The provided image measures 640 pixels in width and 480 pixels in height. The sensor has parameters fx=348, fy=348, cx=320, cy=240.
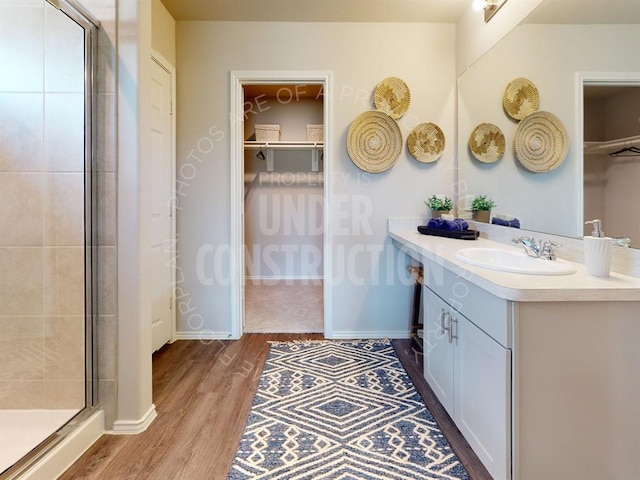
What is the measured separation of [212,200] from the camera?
9.28 ft

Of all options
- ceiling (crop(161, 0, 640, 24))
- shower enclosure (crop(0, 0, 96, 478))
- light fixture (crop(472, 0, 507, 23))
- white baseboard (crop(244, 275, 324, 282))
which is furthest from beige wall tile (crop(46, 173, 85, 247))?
white baseboard (crop(244, 275, 324, 282))

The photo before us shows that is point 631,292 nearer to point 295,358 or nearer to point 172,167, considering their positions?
point 295,358

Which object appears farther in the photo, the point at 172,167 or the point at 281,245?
the point at 281,245

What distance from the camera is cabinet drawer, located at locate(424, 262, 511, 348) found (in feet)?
3.91

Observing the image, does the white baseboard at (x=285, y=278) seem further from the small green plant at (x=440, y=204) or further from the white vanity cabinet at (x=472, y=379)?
the white vanity cabinet at (x=472, y=379)

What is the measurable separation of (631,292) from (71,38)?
2.44 metres

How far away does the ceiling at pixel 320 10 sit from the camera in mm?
2498

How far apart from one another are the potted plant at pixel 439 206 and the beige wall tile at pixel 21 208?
2.46 m

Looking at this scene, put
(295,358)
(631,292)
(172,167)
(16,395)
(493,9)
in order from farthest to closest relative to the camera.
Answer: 1. (172,167)
2. (295,358)
3. (493,9)
4. (16,395)
5. (631,292)

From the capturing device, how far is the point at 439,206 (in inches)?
107

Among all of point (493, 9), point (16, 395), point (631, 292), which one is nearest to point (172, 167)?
point (16, 395)

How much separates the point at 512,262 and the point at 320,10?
221 centimetres

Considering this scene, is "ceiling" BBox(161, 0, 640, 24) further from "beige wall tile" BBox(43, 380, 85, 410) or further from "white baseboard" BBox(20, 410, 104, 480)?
"white baseboard" BBox(20, 410, 104, 480)

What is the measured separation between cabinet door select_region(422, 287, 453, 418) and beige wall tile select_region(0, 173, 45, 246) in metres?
1.98
